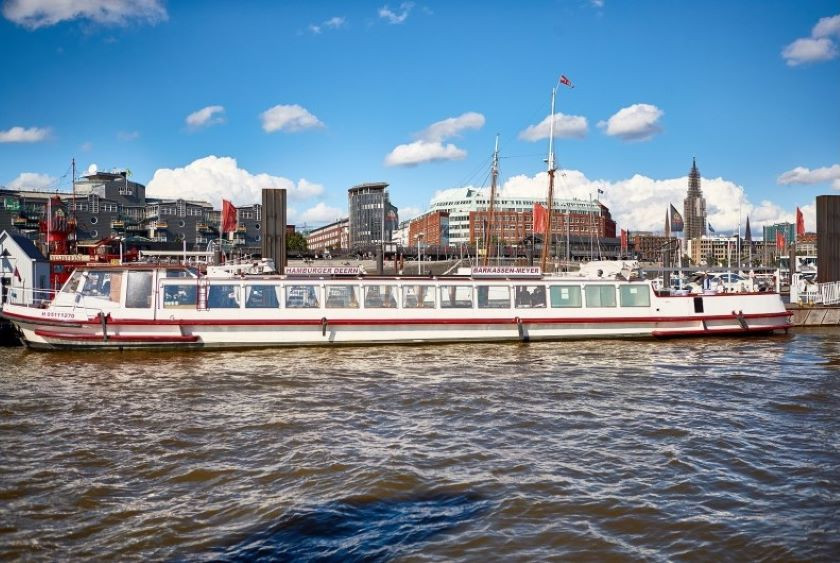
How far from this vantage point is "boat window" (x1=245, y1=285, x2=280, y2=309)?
92.5 ft

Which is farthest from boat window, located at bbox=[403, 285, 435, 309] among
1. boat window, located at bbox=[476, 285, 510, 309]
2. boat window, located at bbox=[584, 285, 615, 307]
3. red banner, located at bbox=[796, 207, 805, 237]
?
red banner, located at bbox=[796, 207, 805, 237]

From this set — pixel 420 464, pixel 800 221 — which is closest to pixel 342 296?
pixel 420 464

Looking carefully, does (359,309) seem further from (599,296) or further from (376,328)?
(599,296)

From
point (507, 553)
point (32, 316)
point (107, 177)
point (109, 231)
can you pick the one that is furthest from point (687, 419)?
point (107, 177)

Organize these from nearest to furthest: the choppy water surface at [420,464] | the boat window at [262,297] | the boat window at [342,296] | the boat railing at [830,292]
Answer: the choppy water surface at [420,464] < the boat window at [262,297] < the boat window at [342,296] < the boat railing at [830,292]

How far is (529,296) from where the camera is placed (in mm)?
30375

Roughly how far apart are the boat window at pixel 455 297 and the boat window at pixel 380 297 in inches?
89.1

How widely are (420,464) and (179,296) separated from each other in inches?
744

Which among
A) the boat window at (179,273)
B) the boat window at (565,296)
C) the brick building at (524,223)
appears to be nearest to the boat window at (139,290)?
the boat window at (179,273)

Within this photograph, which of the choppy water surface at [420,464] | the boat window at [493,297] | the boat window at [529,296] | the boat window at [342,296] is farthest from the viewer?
the boat window at [529,296]

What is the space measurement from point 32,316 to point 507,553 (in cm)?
2469

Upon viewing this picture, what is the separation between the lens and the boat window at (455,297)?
2970 cm

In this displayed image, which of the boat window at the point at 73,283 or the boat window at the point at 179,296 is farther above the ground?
the boat window at the point at 73,283

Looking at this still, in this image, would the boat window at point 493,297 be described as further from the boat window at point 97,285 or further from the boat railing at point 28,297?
the boat railing at point 28,297
